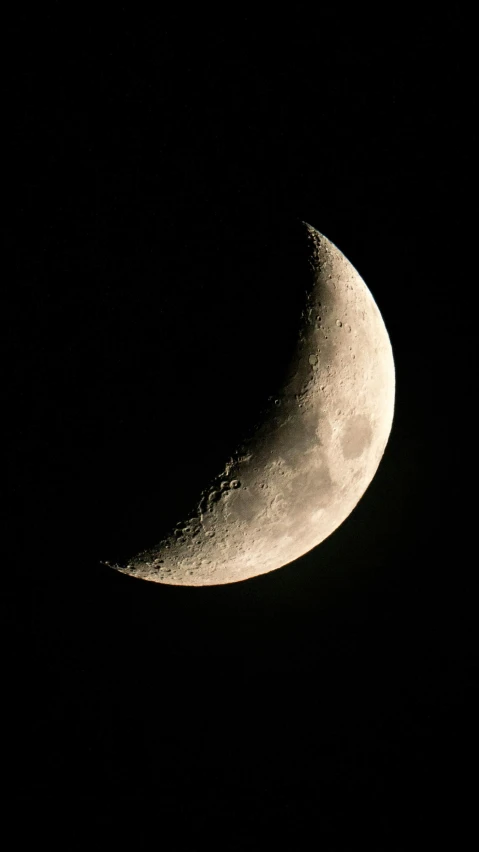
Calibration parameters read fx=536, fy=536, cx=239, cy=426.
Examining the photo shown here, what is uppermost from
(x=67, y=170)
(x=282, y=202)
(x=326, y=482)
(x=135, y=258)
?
(x=67, y=170)

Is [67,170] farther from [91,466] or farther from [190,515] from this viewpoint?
[190,515]

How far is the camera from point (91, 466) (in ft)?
6.66

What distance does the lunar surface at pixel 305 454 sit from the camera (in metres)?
2.17

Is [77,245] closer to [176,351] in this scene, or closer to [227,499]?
[176,351]

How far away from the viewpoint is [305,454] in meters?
2.22

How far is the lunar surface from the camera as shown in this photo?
7.11 ft

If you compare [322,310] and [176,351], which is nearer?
[176,351]

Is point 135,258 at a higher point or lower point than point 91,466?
higher

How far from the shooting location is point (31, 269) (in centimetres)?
194

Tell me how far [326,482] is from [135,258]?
1204mm

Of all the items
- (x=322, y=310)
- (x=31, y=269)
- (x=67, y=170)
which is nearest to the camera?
(x=31, y=269)

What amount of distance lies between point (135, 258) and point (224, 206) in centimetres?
46

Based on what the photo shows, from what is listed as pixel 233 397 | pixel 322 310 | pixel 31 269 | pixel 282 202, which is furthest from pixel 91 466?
pixel 282 202

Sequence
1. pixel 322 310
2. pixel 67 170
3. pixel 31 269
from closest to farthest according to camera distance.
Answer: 1. pixel 31 269
2. pixel 67 170
3. pixel 322 310
